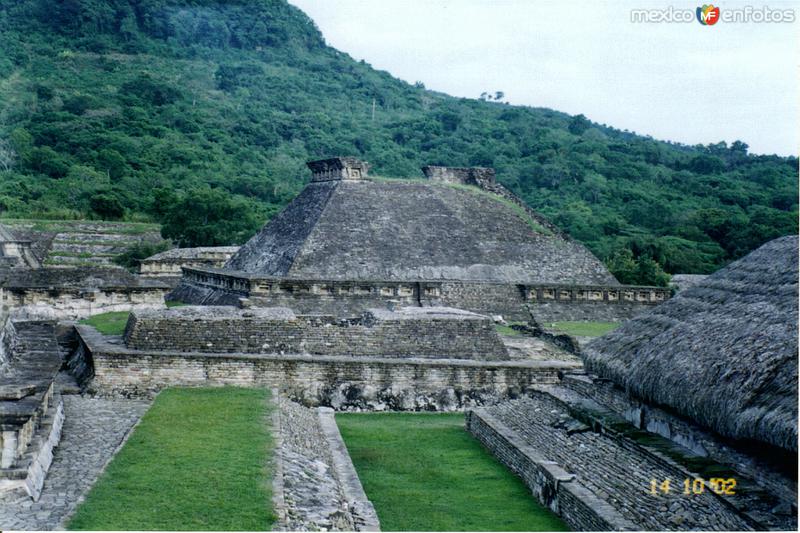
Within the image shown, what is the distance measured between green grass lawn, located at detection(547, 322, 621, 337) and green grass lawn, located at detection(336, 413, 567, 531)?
18.1 feet

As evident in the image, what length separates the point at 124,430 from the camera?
10.1 m

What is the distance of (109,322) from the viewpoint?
16469 mm

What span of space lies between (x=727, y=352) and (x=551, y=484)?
208cm

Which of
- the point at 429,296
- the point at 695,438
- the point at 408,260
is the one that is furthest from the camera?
the point at 408,260

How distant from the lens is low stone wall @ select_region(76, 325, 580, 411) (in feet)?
41.6

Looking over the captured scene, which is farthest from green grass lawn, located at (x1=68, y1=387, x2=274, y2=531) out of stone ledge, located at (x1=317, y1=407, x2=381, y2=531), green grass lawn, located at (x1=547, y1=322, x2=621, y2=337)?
green grass lawn, located at (x1=547, y1=322, x2=621, y2=337)

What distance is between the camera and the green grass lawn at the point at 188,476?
21.7 ft

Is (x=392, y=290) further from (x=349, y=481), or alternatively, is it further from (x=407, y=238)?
(x=349, y=481)

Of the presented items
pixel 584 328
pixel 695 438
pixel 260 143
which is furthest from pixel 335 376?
pixel 260 143

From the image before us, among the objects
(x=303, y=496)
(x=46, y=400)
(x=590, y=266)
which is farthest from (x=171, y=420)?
(x=590, y=266)

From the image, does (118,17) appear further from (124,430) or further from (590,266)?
(124,430)

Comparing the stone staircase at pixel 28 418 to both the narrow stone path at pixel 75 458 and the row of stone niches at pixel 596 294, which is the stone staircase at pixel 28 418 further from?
the row of stone niches at pixel 596 294
